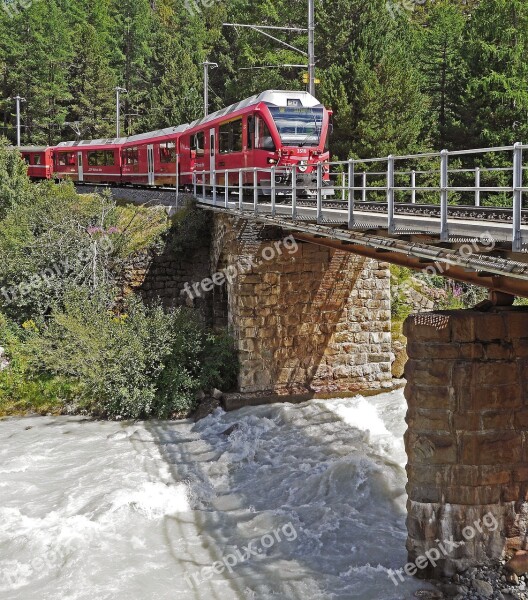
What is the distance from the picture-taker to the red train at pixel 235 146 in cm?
1850

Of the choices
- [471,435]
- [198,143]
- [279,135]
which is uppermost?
[198,143]

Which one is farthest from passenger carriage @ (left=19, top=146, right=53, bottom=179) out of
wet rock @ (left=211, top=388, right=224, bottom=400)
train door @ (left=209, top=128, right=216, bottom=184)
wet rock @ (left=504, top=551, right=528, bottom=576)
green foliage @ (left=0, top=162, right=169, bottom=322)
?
wet rock @ (left=504, top=551, right=528, bottom=576)

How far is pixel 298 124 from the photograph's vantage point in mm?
18828

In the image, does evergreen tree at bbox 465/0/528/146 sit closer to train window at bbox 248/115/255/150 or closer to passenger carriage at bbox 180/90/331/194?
passenger carriage at bbox 180/90/331/194

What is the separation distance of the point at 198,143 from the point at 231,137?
3315 mm

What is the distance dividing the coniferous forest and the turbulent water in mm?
15510

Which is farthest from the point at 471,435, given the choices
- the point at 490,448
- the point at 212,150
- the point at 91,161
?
the point at 91,161

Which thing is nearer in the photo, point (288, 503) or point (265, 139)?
point (288, 503)

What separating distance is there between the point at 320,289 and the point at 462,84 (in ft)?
54.5

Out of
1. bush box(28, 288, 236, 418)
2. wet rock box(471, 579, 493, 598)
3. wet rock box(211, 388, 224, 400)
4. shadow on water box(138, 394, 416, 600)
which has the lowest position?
shadow on water box(138, 394, 416, 600)

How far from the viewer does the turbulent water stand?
32.1ft

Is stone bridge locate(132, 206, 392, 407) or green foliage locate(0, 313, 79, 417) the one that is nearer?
green foliage locate(0, 313, 79, 417)

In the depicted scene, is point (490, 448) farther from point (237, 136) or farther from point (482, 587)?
point (237, 136)

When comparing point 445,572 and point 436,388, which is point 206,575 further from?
point 436,388
